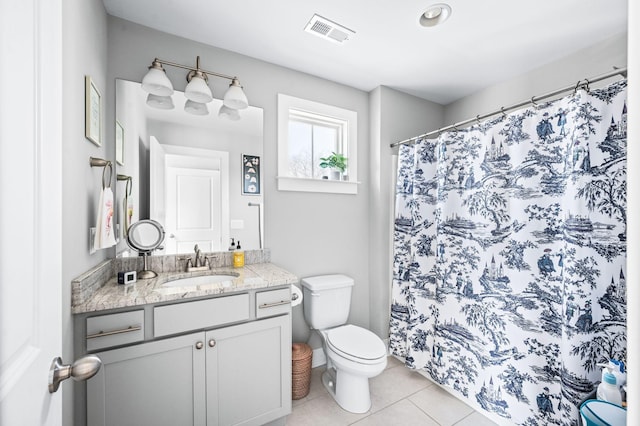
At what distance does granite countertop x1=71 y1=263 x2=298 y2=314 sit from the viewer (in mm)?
1191

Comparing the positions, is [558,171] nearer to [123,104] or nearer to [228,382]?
[228,382]

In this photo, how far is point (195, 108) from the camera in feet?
6.12

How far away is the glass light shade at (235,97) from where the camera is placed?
73.4 inches

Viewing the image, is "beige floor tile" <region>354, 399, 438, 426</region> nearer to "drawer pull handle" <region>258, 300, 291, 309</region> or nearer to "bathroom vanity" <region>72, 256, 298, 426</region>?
"bathroom vanity" <region>72, 256, 298, 426</region>

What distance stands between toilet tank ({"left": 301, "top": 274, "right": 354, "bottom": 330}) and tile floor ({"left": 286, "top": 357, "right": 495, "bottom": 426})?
1.60ft

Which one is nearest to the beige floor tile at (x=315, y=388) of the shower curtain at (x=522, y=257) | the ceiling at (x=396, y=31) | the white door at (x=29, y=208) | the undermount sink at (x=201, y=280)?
the shower curtain at (x=522, y=257)

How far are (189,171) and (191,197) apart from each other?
18 centimetres

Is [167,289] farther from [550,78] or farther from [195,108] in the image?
[550,78]

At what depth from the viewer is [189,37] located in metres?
1.85

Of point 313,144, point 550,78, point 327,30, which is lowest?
point 313,144

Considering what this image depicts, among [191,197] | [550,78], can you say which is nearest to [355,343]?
[191,197]

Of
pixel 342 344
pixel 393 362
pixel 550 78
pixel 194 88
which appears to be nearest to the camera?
pixel 194 88

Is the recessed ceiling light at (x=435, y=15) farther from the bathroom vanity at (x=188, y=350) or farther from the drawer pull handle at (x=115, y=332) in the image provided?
the drawer pull handle at (x=115, y=332)

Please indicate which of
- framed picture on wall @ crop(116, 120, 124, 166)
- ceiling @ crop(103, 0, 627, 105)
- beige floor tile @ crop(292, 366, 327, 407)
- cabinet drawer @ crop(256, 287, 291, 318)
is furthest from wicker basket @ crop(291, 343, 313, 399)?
ceiling @ crop(103, 0, 627, 105)
